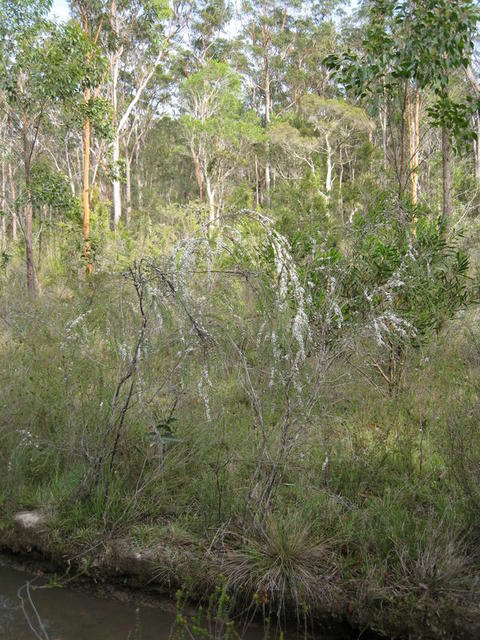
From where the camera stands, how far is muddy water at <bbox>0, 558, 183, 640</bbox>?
3.04m

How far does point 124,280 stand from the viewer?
382cm

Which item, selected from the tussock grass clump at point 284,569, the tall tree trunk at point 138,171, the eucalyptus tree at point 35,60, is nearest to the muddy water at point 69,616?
the tussock grass clump at point 284,569

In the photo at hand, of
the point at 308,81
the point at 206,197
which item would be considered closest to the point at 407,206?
the point at 206,197

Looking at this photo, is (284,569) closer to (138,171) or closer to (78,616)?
(78,616)

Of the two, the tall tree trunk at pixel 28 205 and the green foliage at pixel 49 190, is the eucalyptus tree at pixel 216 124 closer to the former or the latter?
the green foliage at pixel 49 190

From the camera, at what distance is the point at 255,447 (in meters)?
3.82

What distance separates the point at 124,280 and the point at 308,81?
29.8m

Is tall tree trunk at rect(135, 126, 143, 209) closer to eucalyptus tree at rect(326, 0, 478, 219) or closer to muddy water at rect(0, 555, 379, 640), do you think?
eucalyptus tree at rect(326, 0, 478, 219)

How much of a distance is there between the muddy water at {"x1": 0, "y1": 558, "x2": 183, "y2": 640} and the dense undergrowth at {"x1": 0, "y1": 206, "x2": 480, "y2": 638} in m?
0.24

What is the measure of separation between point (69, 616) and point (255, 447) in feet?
4.79

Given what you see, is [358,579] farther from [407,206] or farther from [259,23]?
[259,23]

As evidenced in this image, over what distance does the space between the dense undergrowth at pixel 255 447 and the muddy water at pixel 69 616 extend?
0.24 metres

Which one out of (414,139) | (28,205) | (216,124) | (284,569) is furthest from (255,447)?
(216,124)

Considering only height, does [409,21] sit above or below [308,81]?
below
